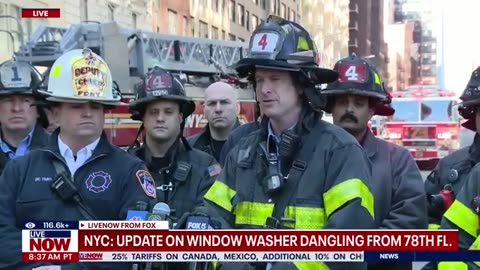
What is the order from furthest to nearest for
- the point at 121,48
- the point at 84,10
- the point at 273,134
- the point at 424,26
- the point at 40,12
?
the point at 424,26
the point at 84,10
the point at 40,12
the point at 121,48
the point at 273,134

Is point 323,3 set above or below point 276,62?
above

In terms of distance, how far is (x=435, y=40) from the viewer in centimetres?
18638

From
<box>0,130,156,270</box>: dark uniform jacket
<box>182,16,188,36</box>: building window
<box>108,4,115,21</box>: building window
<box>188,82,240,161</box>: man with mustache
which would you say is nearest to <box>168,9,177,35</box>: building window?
<box>182,16,188,36</box>: building window

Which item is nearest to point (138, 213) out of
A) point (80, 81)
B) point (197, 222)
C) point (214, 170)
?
point (197, 222)

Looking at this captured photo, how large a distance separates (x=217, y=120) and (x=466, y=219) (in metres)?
3.23

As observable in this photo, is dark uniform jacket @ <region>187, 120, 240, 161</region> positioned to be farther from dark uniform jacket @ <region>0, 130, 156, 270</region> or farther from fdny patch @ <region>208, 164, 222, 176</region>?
dark uniform jacket @ <region>0, 130, 156, 270</region>

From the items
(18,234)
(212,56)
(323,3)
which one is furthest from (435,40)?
(18,234)

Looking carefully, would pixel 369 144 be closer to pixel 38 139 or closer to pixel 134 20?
pixel 38 139

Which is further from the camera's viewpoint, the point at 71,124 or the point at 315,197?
the point at 71,124

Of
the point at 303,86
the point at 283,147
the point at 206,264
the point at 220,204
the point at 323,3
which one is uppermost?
the point at 323,3

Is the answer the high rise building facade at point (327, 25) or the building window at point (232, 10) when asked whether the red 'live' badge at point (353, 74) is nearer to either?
the building window at point (232, 10)

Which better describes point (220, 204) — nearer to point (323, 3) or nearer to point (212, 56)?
point (212, 56)

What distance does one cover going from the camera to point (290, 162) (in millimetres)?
2896

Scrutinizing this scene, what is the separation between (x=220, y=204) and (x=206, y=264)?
11.5 inches
